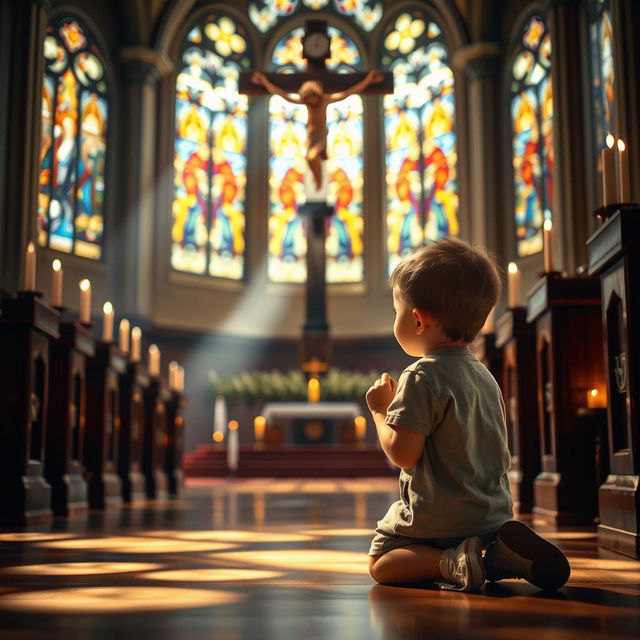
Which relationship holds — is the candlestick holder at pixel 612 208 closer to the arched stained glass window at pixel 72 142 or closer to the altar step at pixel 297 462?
the altar step at pixel 297 462

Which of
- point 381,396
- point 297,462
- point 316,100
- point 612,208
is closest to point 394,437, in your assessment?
point 381,396

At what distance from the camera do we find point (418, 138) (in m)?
16.0

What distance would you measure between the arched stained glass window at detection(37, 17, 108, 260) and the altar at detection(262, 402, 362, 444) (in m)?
4.01

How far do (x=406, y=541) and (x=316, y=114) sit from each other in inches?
370

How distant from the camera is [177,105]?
1574 cm

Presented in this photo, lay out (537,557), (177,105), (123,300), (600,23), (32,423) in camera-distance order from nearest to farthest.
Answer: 1. (537,557)
2. (32,423)
3. (600,23)
4. (123,300)
5. (177,105)

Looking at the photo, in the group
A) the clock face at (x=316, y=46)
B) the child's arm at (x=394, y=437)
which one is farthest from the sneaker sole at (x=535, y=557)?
the clock face at (x=316, y=46)

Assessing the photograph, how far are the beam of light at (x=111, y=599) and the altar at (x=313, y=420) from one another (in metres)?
10.4

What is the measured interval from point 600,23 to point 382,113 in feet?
18.9

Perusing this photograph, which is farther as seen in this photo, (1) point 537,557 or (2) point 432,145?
(2) point 432,145

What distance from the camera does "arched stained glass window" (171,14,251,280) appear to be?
15.6m

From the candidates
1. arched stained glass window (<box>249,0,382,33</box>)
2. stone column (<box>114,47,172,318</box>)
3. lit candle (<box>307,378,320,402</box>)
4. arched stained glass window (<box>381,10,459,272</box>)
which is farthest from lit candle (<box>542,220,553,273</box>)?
arched stained glass window (<box>249,0,382,33</box>)

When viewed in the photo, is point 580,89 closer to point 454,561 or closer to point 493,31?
point 493,31

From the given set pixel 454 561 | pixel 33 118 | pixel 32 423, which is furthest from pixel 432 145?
pixel 454 561
